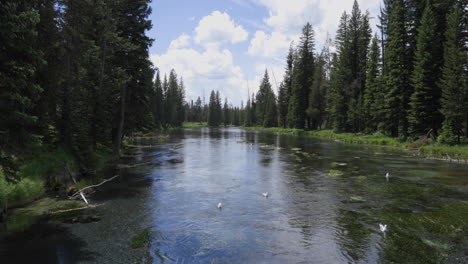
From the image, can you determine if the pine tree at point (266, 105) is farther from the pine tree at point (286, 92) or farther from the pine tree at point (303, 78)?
the pine tree at point (303, 78)

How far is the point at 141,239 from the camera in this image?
10984 mm

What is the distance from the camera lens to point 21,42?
10539 mm

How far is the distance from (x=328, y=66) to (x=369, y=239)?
284ft

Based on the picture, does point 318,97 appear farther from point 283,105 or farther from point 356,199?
point 356,199

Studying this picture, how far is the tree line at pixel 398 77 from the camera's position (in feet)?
118

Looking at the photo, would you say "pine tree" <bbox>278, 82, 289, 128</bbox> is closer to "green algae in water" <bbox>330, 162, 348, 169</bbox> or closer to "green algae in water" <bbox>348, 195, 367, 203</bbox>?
"green algae in water" <bbox>330, 162, 348, 169</bbox>

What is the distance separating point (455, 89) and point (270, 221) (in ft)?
112

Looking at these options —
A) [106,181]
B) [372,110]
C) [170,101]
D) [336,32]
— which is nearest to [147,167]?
[106,181]

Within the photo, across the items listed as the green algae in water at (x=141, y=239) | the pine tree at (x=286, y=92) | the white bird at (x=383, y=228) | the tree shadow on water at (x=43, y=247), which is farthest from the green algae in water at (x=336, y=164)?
the pine tree at (x=286, y=92)

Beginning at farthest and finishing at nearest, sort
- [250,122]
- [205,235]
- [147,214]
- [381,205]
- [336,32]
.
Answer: [250,122] → [336,32] → [381,205] → [147,214] → [205,235]

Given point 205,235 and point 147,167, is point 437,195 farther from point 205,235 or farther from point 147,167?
point 147,167

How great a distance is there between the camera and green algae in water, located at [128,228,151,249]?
34.4ft

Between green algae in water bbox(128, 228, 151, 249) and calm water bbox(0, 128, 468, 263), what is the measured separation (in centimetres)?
23

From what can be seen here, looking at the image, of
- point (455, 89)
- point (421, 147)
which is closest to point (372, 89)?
point (455, 89)
